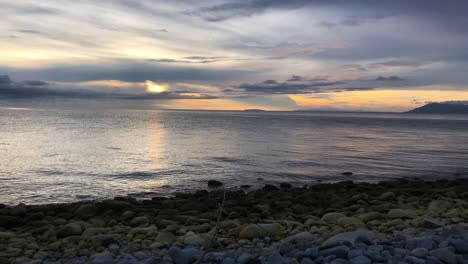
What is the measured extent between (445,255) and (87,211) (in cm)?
864

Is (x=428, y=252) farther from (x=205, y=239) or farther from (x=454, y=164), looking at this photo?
(x=454, y=164)

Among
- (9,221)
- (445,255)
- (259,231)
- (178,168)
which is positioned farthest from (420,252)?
(178,168)

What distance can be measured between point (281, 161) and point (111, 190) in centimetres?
1150

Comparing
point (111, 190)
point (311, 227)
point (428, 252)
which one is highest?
point (428, 252)

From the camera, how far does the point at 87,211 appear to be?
1073 centimetres

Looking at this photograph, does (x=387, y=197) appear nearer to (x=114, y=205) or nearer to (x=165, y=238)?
(x=165, y=238)

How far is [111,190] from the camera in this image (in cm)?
1598

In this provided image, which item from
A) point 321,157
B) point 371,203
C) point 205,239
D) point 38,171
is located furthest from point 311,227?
point 321,157

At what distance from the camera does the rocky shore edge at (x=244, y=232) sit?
18.2 feet

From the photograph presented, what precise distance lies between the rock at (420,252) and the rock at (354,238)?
0.78 meters

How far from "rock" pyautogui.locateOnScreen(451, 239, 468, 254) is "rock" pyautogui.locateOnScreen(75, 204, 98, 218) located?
835 centimetres

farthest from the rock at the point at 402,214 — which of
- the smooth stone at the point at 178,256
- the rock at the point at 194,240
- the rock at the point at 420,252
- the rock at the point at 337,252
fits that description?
the smooth stone at the point at 178,256

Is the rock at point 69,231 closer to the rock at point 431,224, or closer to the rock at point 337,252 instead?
the rock at point 337,252

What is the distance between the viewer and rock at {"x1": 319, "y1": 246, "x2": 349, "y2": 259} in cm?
539
